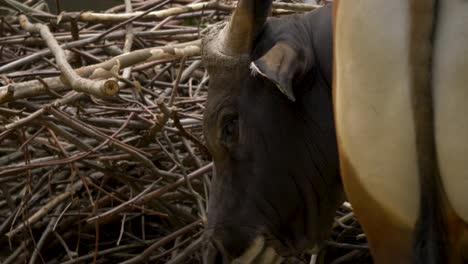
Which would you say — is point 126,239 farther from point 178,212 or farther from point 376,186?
point 376,186

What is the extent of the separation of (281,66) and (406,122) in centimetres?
47

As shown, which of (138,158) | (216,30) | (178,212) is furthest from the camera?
(178,212)

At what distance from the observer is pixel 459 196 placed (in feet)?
4.56

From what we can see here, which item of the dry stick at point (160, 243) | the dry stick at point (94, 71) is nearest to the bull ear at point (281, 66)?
the dry stick at point (94, 71)

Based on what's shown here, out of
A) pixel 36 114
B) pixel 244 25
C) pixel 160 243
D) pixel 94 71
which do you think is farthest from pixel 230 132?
pixel 160 243

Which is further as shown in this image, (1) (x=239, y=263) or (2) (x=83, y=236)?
(2) (x=83, y=236)

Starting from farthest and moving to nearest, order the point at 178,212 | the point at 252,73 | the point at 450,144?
1. the point at 178,212
2. the point at 252,73
3. the point at 450,144

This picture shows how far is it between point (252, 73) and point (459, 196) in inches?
27.9

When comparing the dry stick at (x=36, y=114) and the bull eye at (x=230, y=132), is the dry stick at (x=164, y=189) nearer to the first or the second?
the dry stick at (x=36, y=114)

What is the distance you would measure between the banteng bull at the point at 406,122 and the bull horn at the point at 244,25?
44cm

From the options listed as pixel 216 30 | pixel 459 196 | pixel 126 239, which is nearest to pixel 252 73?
pixel 216 30

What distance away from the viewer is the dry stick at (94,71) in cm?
220

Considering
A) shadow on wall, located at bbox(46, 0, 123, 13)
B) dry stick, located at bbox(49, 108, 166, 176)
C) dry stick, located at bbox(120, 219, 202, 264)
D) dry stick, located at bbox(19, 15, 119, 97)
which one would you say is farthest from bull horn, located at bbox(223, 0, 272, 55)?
shadow on wall, located at bbox(46, 0, 123, 13)

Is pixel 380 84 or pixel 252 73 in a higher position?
pixel 380 84
